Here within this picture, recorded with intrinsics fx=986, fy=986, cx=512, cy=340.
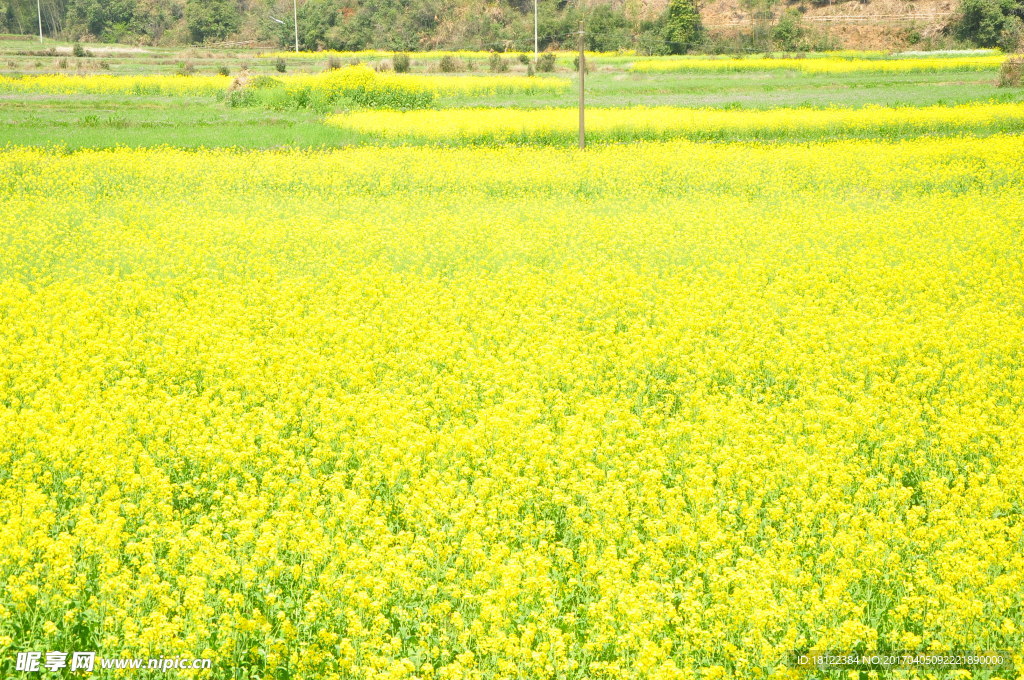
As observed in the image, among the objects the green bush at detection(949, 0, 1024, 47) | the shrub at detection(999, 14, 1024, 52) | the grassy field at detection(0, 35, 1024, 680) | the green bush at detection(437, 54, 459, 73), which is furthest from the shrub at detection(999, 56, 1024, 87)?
the green bush at detection(949, 0, 1024, 47)

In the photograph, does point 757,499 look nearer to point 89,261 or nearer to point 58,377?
point 58,377

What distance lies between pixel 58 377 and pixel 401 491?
4.65 m

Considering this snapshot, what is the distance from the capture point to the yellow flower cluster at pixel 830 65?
57.2 meters

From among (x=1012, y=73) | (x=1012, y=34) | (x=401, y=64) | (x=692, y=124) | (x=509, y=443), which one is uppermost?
(x=1012, y=34)

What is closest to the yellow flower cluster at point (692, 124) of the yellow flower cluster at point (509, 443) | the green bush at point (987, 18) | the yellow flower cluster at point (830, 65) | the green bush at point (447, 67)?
the yellow flower cluster at point (509, 443)

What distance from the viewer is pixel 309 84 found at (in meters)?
43.2

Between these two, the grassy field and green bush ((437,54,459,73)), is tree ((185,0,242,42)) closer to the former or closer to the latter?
green bush ((437,54,459,73))

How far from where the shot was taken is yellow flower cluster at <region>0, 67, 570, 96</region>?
43406 mm

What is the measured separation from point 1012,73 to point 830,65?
15040mm

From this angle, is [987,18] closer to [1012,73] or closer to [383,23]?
[1012,73]

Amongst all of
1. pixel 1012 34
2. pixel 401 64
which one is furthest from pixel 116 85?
pixel 1012 34

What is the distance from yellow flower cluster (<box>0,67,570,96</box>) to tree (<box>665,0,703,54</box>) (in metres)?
29.0

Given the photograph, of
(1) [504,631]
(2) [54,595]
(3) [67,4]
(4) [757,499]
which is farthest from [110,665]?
(3) [67,4]

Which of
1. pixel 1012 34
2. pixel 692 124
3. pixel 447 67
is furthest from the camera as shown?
pixel 1012 34
